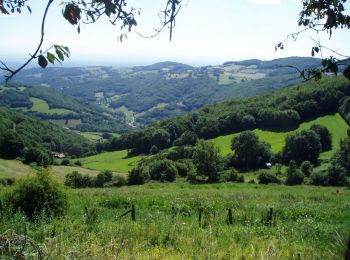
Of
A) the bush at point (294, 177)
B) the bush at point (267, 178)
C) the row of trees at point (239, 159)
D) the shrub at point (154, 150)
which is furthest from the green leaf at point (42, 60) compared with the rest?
the shrub at point (154, 150)

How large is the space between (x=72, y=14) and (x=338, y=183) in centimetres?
7052

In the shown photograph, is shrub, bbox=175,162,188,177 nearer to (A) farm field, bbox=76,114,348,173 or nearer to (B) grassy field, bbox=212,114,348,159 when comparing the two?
(A) farm field, bbox=76,114,348,173

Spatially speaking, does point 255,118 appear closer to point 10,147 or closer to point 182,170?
point 182,170

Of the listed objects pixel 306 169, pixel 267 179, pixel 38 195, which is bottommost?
pixel 306 169

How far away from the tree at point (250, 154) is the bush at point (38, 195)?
72597 millimetres

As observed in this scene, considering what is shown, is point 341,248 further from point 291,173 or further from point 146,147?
point 146,147

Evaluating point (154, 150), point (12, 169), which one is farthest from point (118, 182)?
point (154, 150)

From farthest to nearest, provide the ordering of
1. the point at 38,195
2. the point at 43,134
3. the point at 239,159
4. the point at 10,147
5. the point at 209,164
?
the point at 43,134
the point at 239,159
the point at 10,147
the point at 209,164
the point at 38,195

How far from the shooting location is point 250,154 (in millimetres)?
87688

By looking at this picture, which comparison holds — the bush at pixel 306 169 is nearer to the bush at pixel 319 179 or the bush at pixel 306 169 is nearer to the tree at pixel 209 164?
the bush at pixel 319 179

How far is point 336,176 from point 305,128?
120ft

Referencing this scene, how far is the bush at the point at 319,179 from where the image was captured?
2687 inches

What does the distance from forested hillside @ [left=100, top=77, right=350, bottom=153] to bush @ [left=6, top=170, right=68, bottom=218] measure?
3845 inches

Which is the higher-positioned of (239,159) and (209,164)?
(209,164)
